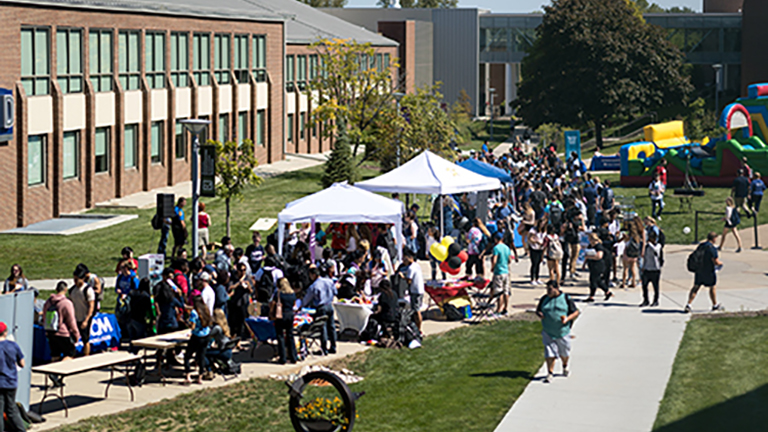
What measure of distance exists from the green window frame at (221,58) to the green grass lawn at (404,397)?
30088 mm

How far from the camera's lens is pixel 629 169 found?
1761 inches

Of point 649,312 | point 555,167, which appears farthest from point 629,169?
point 649,312

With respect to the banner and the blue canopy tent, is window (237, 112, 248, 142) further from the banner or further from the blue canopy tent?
the banner

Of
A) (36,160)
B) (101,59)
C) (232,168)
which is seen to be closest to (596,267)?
(232,168)

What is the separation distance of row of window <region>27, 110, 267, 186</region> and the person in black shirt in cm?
1868

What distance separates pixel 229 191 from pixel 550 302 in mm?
→ 15072

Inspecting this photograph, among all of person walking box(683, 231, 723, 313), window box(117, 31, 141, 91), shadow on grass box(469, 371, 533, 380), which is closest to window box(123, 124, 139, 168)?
window box(117, 31, 141, 91)

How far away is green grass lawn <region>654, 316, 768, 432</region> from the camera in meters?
14.0

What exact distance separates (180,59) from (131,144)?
17.1ft

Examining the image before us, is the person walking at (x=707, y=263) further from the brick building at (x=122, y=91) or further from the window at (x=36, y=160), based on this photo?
the window at (x=36, y=160)

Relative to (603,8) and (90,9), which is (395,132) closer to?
(90,9)

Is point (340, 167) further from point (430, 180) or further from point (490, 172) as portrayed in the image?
point (430, 180)

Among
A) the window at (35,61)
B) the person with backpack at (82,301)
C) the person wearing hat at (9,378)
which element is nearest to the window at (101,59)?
the window at (35,61)

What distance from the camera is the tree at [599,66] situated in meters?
66.0
